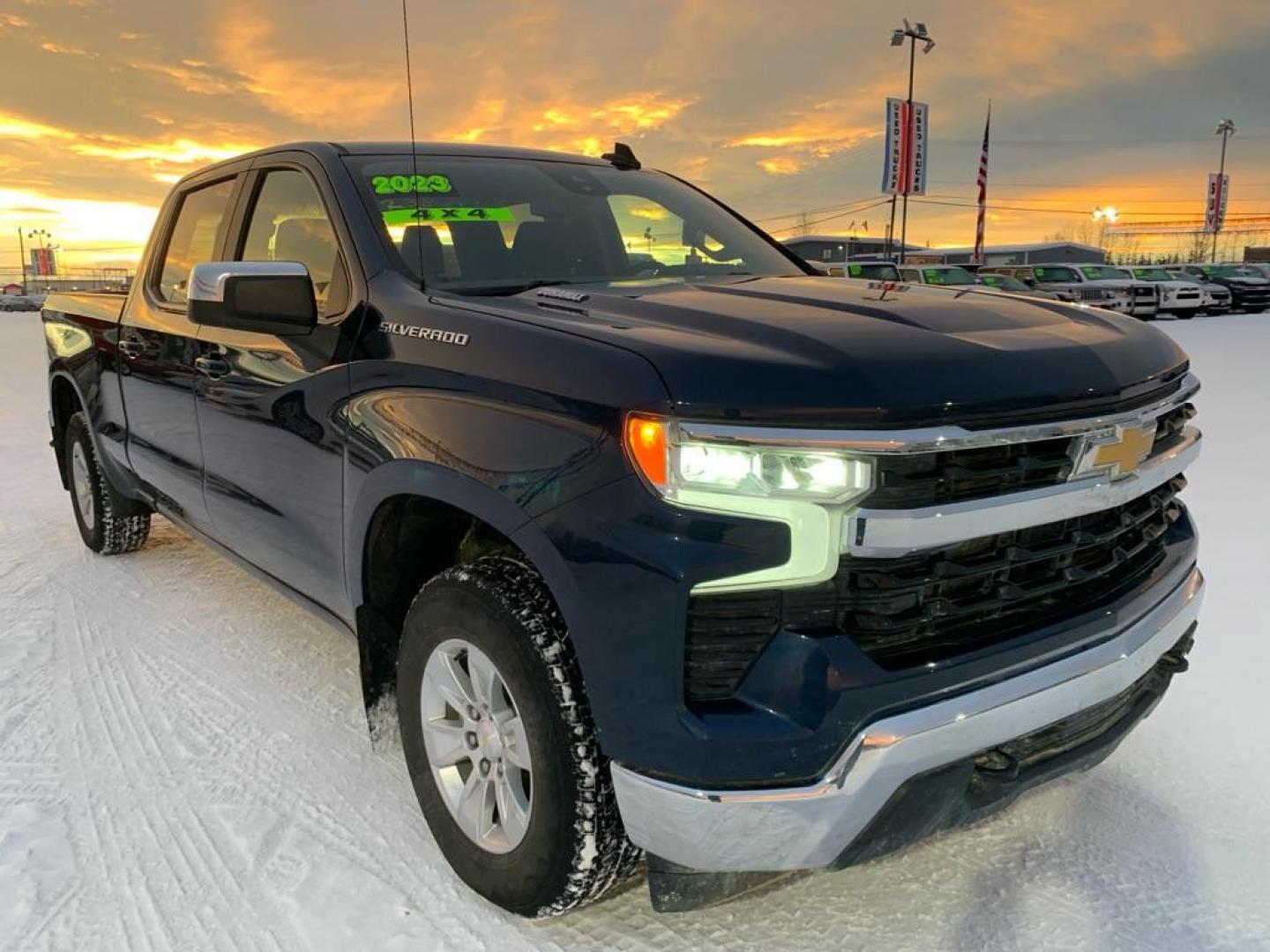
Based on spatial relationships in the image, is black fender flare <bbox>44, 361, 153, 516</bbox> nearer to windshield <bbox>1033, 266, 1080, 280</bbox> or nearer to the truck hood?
the truck hood

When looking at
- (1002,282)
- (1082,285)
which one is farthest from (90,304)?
(1082,285)

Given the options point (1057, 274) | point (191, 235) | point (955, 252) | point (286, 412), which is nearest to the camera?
point (286, 412)

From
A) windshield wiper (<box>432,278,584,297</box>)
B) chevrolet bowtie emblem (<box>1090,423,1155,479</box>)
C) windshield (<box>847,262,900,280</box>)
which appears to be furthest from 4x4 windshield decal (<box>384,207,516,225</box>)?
windshield (<box>847,262,900,280</box>)

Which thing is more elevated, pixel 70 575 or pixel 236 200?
pixel 236 200

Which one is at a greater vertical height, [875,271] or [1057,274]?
[875,271]

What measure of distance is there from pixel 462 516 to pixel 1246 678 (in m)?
2.70

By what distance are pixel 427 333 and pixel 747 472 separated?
3.18 ft

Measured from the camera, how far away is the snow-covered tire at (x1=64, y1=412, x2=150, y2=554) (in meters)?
5.05

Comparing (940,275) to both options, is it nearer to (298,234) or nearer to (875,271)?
(875,271)

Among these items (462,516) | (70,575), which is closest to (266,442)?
(462,516)

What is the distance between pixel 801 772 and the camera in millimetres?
1751

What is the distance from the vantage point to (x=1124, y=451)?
6.91 ft

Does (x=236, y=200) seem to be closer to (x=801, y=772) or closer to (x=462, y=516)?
(x=462, y=516)

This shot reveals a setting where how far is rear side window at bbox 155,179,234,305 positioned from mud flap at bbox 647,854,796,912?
2790 mm
